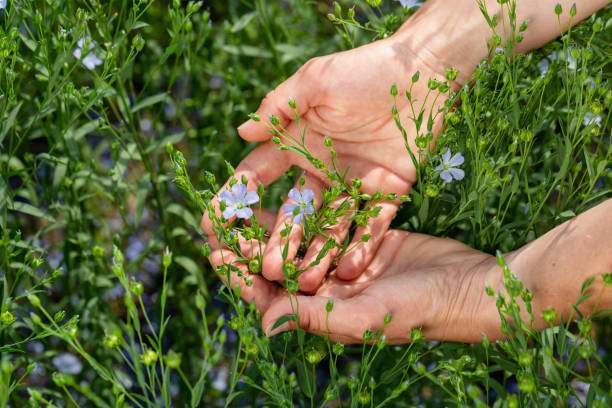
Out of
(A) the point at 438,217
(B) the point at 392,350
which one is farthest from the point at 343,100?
(B) the point at 392,350

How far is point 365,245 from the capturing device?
1623mm

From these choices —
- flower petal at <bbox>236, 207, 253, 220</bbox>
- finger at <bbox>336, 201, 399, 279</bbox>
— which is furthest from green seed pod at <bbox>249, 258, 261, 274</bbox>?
finger at <bbox>336, 201, 399, 279</bbox>

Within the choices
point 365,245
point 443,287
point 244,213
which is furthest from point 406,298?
point 244,213

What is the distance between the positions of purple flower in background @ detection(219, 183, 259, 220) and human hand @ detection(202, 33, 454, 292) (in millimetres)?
131

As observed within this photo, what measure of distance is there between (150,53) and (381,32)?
135 centimetres

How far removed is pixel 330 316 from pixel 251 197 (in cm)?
36

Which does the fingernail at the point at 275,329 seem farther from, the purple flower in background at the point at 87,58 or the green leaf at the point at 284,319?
the purple flower in background at the point at 87,58

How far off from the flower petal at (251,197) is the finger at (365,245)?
29cm

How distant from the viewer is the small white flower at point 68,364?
195cm

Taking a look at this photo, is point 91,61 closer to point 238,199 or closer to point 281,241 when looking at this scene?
point 238,199

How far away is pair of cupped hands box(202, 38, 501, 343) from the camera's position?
142cm

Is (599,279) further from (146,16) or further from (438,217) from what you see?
(146,16)

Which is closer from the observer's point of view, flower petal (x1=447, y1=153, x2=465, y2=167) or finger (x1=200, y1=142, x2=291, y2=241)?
flower petal (x1=447, y1=153, x2=465, y2=167)

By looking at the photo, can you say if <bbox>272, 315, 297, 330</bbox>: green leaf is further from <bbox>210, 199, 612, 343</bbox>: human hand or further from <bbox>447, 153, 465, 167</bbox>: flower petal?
<bbox>447, 153, 465, 167</bbox>: flower petal
